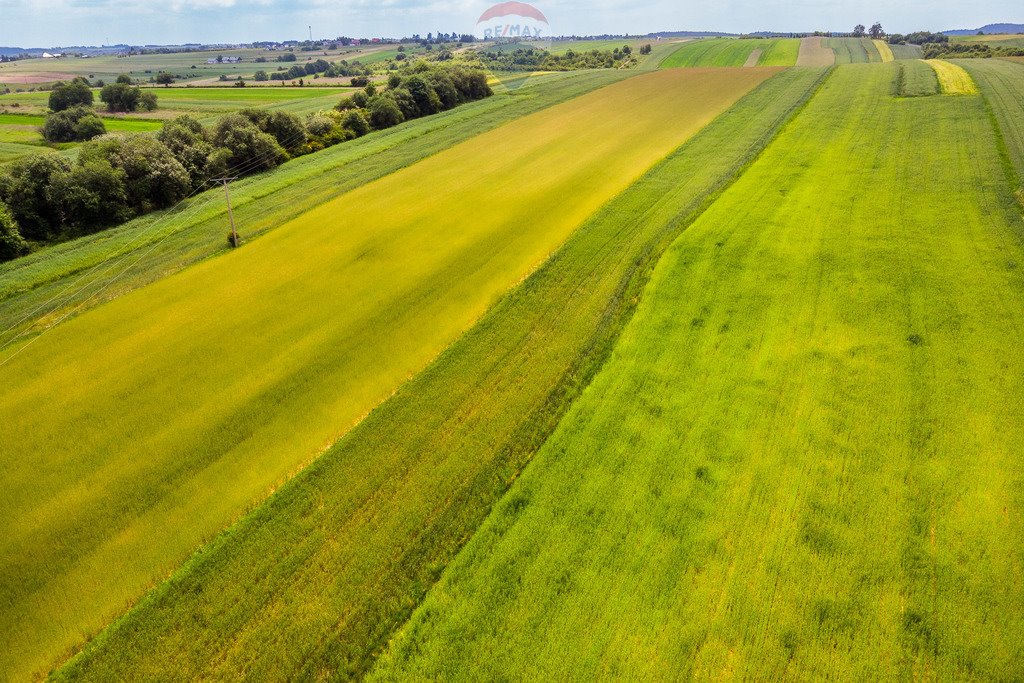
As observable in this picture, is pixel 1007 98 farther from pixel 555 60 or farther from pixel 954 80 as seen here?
pixel 555 60

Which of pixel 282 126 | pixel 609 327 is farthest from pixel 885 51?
pixel 609 327

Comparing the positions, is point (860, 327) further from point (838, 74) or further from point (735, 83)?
point (838, 74)

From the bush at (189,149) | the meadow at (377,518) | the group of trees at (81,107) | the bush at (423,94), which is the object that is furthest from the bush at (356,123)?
the meadow at (377,518)

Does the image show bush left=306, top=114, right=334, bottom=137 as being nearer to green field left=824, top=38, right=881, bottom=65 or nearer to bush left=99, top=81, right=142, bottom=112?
bush left=99, top=81, right=142, bottom=112

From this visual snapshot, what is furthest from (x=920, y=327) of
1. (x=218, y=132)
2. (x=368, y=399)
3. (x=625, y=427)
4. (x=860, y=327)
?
(x=218, y=132)

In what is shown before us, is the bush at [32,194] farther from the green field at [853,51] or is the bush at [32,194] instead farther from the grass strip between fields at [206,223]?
the green field at [853,51]

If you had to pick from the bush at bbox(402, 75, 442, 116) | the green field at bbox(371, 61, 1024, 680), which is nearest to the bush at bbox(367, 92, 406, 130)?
the bush at bbox(402, 75, 442, 116)
